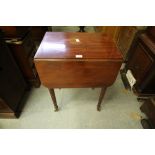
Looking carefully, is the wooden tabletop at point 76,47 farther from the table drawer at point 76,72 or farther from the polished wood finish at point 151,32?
the polished wood finish at point 151,32

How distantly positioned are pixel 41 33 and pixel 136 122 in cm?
223

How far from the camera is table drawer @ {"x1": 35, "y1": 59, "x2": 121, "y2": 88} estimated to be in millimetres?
1012

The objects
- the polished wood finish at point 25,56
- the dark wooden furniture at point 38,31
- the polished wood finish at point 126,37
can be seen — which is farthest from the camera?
the dark wooden furniture at point 38,31

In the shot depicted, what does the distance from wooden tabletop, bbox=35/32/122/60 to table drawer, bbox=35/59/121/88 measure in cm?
5

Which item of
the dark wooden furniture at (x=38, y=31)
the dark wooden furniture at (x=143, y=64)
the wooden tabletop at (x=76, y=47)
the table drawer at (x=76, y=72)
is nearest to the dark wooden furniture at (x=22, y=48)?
the wooden tabletop at (x=76, y=47)

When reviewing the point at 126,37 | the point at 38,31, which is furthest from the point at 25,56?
the point at 126,37

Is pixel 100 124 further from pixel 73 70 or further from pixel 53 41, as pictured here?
pixel 53 41

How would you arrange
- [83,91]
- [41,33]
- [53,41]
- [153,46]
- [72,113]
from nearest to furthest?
[53,41]
[153,46]
[72,113]
[83,91]
[41,33]

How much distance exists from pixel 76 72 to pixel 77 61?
4.5 inches

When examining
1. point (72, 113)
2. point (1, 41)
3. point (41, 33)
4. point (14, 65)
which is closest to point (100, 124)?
point (72, 113)

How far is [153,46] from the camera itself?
1431mm

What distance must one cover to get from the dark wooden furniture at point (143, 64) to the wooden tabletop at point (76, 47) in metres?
0.54

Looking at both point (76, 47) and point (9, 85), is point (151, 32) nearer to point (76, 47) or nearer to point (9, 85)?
point (76, 47)

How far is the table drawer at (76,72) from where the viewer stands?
101cm
